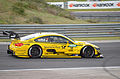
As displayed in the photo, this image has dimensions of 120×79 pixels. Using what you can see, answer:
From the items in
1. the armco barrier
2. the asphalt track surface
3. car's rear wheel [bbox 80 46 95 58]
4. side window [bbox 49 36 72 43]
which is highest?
the armco barrier

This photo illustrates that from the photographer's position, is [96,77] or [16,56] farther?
[16,56]

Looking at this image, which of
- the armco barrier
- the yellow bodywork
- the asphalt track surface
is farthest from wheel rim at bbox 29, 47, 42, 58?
the armco barrier

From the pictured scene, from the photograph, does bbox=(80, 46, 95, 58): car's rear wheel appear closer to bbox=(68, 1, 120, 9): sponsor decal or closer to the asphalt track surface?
the asphalt track surface

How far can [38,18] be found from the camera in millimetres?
20922

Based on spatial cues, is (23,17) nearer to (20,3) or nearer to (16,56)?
(20,3)

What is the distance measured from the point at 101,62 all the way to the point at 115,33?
25.0ft

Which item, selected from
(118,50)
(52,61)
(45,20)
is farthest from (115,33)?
(52,61)

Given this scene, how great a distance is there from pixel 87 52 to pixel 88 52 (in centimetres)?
5

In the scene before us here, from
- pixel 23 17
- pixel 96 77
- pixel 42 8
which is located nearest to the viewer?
pixel 96 77

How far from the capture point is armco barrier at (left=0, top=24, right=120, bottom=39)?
53.0 ft

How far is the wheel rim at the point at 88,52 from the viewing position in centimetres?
1073

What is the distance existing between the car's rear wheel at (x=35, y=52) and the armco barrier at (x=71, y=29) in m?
5.99

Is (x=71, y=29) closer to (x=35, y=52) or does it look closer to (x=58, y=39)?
(x=58, y=39)

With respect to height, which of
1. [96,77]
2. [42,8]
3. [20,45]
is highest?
[42,8]
